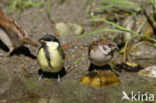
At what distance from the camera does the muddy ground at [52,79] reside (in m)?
4.30

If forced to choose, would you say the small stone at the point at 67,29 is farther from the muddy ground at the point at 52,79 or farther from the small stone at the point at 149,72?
the small stone at the point at 149,72

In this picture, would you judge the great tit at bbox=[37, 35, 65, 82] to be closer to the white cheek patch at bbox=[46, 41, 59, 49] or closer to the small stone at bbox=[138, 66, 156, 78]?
the white cheek patch at bbox=[46, 41, 59, 49]

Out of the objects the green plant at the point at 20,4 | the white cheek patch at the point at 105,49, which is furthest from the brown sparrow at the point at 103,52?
the green plant at the point at 20,4

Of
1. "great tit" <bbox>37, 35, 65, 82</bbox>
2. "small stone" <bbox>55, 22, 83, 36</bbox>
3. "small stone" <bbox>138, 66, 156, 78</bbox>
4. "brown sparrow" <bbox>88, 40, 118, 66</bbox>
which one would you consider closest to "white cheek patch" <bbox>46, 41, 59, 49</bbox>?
"great tit" <bbox>37, 35, 65, 82</bbox>

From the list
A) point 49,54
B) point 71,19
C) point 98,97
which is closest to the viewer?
point 98,97

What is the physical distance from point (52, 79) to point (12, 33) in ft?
4.49

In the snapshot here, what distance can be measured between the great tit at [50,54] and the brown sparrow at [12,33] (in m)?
1.00

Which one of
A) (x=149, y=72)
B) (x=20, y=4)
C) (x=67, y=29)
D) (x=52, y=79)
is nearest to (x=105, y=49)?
(x=149, y=72)

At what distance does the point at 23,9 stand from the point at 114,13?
239 centimetres

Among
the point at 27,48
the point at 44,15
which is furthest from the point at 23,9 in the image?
the point at 27,48

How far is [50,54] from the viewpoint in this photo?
4750 millimetres

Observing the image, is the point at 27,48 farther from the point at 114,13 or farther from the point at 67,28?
the point at 114,13

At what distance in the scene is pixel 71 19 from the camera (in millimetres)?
7293

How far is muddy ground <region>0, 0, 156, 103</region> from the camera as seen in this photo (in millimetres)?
4305
